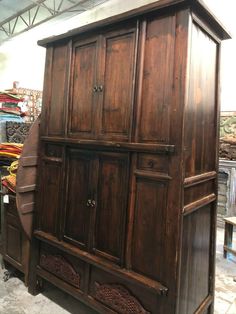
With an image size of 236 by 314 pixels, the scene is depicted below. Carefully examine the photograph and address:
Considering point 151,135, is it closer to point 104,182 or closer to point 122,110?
point 122,110

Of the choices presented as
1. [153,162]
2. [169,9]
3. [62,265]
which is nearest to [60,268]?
[62,265]

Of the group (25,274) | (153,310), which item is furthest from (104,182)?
(25,274)

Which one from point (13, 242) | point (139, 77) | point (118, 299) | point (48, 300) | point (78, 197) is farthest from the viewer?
point (13, 242)

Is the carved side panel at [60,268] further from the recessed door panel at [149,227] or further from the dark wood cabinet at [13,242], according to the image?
the recessed door panel at [149,227]

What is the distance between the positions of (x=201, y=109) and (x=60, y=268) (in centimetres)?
160

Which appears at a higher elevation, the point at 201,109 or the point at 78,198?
the point at 201,109

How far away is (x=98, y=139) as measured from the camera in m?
1.87

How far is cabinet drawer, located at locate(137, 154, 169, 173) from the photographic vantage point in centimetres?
157

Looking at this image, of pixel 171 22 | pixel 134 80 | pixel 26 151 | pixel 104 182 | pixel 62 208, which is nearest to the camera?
pixel 171 22

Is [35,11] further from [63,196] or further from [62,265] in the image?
[62,265]

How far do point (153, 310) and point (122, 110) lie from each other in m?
1.24

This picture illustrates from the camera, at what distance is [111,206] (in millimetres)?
1818

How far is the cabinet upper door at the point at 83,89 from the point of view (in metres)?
1.94

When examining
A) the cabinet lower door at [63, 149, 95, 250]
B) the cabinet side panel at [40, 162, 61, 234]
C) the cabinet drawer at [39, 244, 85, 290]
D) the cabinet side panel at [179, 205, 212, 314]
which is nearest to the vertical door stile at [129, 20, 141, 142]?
the cabinet lower door at [63, 149, 95, 250]
